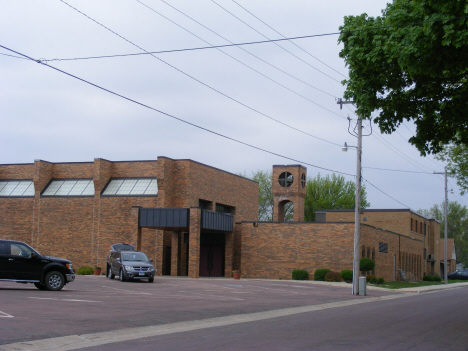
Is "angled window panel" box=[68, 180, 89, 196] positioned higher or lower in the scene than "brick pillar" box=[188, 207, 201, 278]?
higher

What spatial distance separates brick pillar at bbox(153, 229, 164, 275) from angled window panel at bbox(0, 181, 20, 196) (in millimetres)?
14792

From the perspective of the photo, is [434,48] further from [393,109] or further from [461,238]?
[461,238]

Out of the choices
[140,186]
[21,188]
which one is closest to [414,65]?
→ [140,186]

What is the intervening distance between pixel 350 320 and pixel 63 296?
384 inches

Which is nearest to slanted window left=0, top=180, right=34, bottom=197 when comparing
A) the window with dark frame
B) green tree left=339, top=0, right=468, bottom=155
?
the window with dark frame

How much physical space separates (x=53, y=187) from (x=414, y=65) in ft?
135

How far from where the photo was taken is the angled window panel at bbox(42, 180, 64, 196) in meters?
48.6

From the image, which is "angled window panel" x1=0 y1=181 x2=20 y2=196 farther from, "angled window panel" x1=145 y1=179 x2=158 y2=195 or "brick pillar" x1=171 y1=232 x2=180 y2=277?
"brick pillar" x1=171 y1=232 x2=180 y2=277

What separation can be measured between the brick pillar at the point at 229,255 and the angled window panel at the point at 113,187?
1005cm

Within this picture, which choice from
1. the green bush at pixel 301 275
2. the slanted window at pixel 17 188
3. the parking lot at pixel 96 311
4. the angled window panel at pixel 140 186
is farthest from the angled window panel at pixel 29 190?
the parking lot at pixel 96 311

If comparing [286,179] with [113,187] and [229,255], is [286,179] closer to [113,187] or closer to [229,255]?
[229,255]

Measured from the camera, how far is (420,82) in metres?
15.8

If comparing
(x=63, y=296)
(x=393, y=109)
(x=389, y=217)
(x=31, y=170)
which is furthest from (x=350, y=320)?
(x=389, y=217)

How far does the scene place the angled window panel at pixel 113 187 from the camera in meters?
47.0
